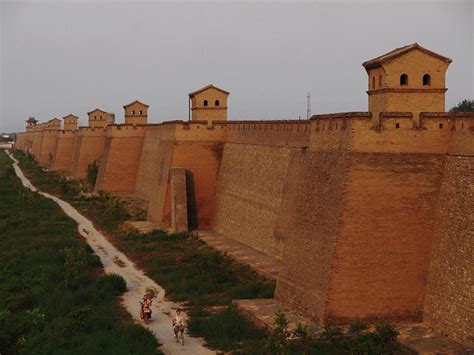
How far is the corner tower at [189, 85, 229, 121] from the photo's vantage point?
2794 cm

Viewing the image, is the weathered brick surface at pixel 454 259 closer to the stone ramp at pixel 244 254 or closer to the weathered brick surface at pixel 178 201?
the stone ramp at pixel 244 254

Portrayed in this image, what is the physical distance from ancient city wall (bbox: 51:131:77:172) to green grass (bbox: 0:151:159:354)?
104ft

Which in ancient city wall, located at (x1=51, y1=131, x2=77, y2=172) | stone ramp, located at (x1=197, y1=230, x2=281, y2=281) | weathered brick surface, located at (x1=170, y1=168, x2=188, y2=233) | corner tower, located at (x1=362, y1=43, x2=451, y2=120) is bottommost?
stone ramp, located at (x1=197, y1=230, x2=281, y2=281)

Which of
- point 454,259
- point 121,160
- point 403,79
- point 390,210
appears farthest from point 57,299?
point 121,160

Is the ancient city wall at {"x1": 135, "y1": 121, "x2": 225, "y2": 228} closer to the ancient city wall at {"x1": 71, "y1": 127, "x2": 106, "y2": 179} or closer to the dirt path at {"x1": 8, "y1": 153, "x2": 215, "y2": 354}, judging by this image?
the dirt path at {"x1": 8, "y1": 153, "x2": 215, "y2": 354}

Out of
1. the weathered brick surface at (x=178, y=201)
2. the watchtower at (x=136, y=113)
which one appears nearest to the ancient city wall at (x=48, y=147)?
the watchtower at (x=136, y=113)

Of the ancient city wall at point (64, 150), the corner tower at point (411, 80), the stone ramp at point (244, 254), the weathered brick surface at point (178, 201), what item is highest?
the corner tower at point (411, 80)

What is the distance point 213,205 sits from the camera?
87.4 feet

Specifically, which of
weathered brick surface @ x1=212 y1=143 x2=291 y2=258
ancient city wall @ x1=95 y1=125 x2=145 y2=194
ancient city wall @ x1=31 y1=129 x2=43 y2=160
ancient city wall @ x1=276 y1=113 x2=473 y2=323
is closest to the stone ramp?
weathered brick surface @ x1=212 y1=143 x2=291 y2=258

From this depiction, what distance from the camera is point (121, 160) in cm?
3947

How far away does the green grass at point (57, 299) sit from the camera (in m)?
12.0

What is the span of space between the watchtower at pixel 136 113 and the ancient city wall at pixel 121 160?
159 cm

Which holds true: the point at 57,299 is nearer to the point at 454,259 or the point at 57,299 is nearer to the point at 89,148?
the point at 454,259

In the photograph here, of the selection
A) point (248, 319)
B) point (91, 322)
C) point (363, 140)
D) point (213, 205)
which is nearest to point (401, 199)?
point (363, 140)
